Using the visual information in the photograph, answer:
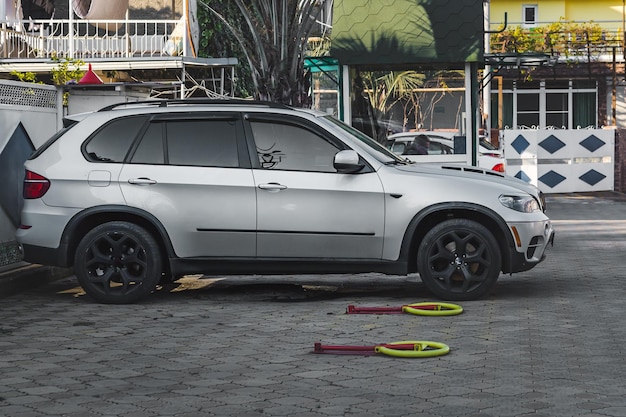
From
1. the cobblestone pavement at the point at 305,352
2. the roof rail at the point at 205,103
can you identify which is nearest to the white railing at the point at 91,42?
the cobblestone pavement at the point at 305,352

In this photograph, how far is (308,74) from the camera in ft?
59.8

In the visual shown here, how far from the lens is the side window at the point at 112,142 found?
10992 millimetres

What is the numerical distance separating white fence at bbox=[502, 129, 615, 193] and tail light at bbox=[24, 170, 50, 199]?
18.9 metres

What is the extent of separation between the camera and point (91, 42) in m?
24.6

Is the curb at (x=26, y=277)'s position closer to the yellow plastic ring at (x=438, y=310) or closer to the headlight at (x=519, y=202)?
the yellow plastic ring at (x=438, y=310)

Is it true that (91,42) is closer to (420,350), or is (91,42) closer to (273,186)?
(273,186)

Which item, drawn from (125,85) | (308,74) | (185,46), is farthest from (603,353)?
(185,46)

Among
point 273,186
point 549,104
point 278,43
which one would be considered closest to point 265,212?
point 273,186

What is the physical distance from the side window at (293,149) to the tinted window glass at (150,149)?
84 cm

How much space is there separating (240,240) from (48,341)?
2.39m

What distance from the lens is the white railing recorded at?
2403cm

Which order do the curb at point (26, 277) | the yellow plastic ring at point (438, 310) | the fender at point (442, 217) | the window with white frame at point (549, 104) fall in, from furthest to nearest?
the window with white frame at point (549, 104)
the curb at point (26, 277)
the fender at point (442, 217)
the yellow plastic ring at point (438, 310)

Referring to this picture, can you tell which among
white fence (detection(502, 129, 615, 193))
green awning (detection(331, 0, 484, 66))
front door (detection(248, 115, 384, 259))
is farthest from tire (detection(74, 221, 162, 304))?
white fence (detection(502, 129, 615, 193))

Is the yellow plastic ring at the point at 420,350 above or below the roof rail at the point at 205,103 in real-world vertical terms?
below
